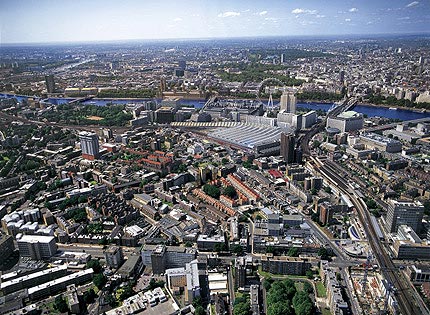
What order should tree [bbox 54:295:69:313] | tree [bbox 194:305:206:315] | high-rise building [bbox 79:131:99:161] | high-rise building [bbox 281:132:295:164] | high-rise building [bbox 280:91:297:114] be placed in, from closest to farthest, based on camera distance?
1. tree [bbox 194:305:206:315]
2. tree [bbox 54:295:69:313]
3. high-rise building [bbox 281:132:295:164]
4. high-rise building [bbox 79:131:99:161]
5. high-rise building [bbox 280:91:297:114]

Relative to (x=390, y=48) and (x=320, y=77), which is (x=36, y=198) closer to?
(x=320, y=77)

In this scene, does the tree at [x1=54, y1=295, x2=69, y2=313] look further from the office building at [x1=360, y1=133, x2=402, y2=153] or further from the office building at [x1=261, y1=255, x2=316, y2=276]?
the office building at [x1=360, y1=133, x2=402, y2=153]

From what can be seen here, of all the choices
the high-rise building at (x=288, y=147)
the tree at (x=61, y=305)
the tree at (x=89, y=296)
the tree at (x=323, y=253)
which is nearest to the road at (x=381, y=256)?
the tree at (x=323, y=253)

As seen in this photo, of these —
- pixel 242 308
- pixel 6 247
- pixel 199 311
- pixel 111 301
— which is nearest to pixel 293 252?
pixel 242 308

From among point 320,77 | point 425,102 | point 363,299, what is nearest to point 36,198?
point 363,299

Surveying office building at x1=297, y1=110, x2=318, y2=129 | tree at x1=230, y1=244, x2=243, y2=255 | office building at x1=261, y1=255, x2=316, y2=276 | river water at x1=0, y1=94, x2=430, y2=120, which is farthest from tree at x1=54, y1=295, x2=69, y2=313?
river water at x1=0, y1=94, x2=430, y2=120

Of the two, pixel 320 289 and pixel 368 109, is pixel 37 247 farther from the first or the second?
pixel 368 109

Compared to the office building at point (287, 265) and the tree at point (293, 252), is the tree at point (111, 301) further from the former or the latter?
the tree at point (293, 252)
